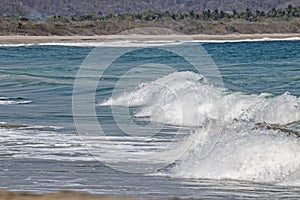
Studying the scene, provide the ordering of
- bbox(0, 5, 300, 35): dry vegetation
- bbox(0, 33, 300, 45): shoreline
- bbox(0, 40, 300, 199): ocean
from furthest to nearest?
bbox(0, 5, 300, 35): dry vegetation, bbox(0, 33, 300, 45): shoreline, bbox(0, 40, 300, 199): ocean

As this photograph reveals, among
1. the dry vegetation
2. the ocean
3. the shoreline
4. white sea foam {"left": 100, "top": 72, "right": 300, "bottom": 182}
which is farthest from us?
the dry vegetation

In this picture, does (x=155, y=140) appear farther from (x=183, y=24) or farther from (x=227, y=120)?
(x=183, y=24)

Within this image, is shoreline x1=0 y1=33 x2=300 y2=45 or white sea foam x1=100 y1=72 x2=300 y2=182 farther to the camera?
shoreline x1=0 y1=33 x2=300 y2=45

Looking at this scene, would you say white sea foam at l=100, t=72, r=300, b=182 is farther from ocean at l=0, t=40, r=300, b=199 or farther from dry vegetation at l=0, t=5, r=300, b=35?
dry vegetation at l=0, t=5, r=300, b=35

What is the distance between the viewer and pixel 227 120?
1867 centimetres

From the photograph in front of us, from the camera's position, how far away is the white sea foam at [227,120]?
1236cm

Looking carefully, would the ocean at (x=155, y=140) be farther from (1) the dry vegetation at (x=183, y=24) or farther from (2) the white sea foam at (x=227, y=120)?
(1) the dry vegetation at (x=183, y=24)

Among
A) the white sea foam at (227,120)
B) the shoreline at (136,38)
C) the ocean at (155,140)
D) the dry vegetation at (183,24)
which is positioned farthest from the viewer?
the dry vegetation at (183,24)

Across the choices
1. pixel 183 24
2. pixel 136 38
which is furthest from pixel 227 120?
pixel 183 24

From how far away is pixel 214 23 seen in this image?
11162 centimetres

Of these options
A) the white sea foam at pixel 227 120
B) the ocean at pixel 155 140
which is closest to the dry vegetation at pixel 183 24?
the ocean at pixel 155 140

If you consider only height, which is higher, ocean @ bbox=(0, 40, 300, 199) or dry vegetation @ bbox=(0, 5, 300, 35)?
ocean @ bbox=(0, 40, 300, 199)

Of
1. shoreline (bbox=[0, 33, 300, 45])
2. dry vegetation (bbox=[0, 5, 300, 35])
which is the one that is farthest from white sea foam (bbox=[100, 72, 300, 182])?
dry vegetation (bbox=[0, 5, 300, 35])

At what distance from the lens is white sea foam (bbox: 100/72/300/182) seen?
487 inches
